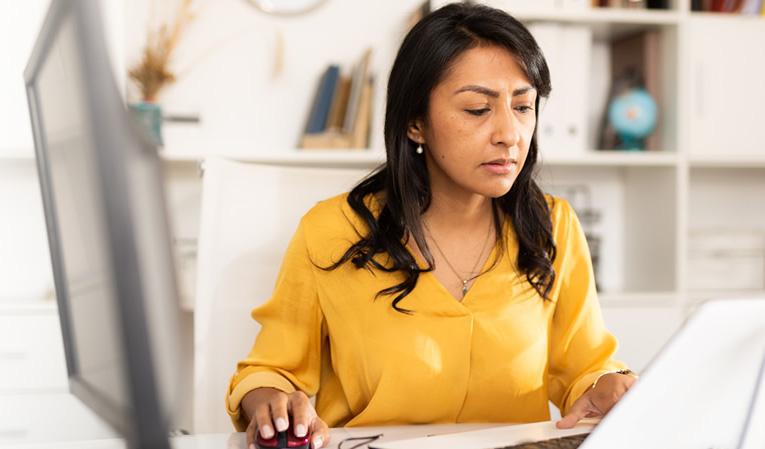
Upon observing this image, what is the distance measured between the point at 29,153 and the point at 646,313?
2383mm

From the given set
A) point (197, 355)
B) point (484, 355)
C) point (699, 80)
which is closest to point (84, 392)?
point (484, 355)

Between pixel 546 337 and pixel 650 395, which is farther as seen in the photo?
pixel 546 337

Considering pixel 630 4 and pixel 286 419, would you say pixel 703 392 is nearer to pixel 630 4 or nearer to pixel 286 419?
pixel 286 419

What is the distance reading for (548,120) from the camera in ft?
7.89

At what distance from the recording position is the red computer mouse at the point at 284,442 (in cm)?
84

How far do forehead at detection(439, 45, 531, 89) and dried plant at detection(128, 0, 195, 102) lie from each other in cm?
138

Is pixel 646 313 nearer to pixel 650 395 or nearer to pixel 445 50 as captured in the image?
pixel 445 50

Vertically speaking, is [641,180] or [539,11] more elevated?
[539,11]

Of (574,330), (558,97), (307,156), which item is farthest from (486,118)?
(558,97)

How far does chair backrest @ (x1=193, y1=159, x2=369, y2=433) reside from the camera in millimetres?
1319

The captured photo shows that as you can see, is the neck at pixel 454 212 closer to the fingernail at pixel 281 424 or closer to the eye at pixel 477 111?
the eye at pixel 477 111

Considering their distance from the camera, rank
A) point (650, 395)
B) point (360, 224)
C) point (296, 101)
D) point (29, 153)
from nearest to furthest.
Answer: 1. point (29, 153)
2. point (650, 395)
3. point (360, 224)
4. point (296, 101)

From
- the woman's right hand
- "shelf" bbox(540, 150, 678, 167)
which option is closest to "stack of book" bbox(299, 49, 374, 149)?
"shelf" bbox(540, 150, 678, 167)

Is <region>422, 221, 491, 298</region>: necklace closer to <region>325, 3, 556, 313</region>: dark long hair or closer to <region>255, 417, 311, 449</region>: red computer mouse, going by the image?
<region>325, 3, 556, 313</region>: dark long hair
